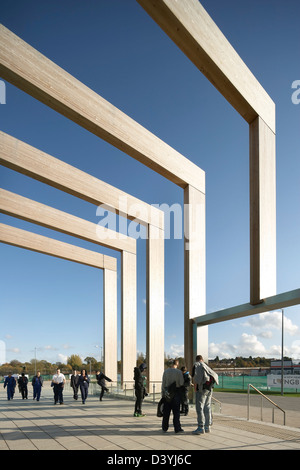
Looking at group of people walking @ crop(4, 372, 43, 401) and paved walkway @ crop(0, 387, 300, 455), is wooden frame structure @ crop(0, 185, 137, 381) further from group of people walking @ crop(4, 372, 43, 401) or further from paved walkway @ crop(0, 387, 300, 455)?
paved walkway @ crop(0, 387, 300, 455)

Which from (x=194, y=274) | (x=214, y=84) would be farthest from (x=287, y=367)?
(x=214, y=84)

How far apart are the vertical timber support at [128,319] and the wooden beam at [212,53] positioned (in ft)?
33.3

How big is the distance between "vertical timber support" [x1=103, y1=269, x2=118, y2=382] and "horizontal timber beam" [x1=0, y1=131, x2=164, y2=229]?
615 cm

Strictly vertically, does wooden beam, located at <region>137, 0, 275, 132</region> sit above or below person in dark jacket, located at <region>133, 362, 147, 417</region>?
above

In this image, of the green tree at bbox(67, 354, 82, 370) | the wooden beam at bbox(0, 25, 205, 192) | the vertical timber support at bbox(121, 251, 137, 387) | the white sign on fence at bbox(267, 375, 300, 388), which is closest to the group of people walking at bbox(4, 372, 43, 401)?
the vertical timber support at bbox(121, 251, 137, 387)

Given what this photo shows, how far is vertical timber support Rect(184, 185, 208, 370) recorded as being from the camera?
1263 centimetres

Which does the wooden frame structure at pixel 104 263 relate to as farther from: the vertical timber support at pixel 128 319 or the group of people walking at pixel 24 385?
the group of people walking at pixel 24 385

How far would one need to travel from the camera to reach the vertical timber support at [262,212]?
9.99 metres

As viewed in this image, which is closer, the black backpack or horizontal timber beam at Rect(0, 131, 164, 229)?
the black backpack

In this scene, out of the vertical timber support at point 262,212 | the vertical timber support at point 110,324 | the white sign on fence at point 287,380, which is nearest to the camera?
the vertical timber support at point 262,212

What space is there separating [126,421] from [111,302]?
12731 mm

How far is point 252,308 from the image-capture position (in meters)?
10.1

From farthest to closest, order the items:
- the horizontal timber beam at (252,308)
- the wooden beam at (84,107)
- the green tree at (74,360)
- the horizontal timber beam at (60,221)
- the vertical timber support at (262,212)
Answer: the green tree at (74,360) → the horizontal timber beam at (60,221) → the vertical timber support at (262,212) → the wooden beam at (84,107) → the horizontal timber beam at (252,308)

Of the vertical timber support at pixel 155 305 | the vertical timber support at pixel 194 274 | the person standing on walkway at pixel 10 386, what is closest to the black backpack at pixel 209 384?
the vertical timber support at pixel 194 274
